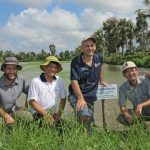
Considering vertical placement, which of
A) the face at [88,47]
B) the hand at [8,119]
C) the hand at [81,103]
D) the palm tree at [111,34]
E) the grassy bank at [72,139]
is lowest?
the grassy bank at [72,139]

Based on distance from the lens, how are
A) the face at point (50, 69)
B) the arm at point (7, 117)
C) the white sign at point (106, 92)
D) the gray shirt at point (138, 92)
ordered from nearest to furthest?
1. the arm at point (7, 117)
2. the face at point (50, 69)
3. the gray shirt at point (138, 92)
4. the white sign at point (106, 92)

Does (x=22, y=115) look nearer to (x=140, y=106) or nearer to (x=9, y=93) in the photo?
(x=9, y=93)

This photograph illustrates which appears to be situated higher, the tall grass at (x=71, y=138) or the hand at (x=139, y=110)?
the hand at (x=139, y=110)

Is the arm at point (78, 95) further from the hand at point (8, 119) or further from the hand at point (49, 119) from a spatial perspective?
the hand at point (8, 119)

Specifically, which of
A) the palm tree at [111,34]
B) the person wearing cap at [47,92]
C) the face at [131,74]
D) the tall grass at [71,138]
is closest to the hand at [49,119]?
the tall grass at [71,138]

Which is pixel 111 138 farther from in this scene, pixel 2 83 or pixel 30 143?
pixel 2 83

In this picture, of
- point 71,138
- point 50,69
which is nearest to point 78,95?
point 50,69

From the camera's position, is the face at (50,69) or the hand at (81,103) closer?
the hand at (81,103)

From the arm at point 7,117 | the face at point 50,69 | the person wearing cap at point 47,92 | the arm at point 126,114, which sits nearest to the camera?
the arm at point 7,117

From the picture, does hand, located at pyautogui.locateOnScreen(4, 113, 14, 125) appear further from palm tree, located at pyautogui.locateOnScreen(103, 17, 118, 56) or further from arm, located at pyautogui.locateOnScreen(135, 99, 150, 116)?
palm tree, located at pyautogui.locateOnScreen(103, 17, 118, 56)

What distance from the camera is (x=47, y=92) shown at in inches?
261

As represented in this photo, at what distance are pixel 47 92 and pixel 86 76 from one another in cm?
69

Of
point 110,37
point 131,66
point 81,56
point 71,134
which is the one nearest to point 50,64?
point 81,56

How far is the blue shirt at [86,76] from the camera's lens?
681cm
